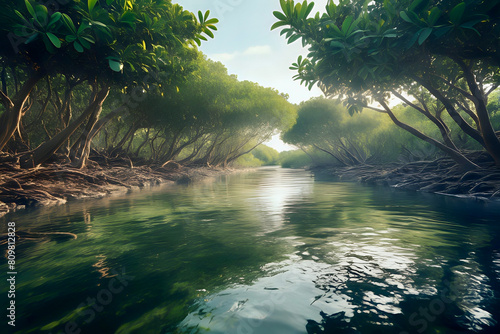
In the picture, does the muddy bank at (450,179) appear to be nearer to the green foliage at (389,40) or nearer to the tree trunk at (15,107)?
the green foliage at (389,40)

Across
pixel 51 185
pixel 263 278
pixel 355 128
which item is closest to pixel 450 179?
pixel 263 278

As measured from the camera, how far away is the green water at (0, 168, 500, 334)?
2.48 m

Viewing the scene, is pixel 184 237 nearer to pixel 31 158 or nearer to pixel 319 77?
pixel 319 77

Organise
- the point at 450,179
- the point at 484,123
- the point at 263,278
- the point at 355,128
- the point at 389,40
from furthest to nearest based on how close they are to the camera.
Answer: the point at 355,128, the point at 450,179, the point at 484,123, the point at 389,40, the point at 263,278

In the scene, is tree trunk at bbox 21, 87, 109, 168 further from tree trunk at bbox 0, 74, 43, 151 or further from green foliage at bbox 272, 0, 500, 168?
green foliage at bbox 272, 0, 500, 168

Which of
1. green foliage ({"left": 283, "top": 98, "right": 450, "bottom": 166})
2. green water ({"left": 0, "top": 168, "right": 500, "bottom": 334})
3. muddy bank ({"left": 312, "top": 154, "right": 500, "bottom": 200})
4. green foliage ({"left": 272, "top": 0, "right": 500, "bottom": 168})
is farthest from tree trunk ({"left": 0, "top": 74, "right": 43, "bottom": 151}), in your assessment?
green foliage ({"left": 283, "top": 98, "right": 450, "bottom": 166})

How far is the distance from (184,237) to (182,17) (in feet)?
29.3

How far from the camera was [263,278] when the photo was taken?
11.1 feet

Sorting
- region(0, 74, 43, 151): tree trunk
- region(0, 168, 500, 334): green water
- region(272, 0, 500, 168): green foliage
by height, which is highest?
region(272, 0, 500, 168): green foliage

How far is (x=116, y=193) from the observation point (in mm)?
13742

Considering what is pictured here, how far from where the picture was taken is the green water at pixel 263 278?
248 cm

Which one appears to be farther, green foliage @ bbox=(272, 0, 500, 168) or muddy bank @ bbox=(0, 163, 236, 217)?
muddy bank @ bbox=(0, 163, 236, 217)

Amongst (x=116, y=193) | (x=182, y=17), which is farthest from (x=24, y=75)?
(x=182, y=17)

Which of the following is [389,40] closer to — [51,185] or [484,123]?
[484,123]
